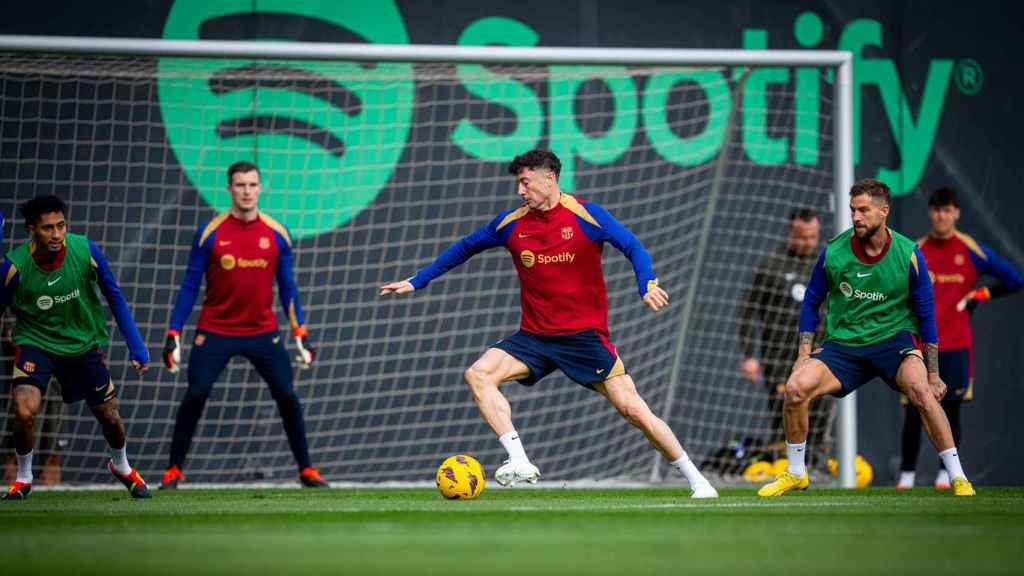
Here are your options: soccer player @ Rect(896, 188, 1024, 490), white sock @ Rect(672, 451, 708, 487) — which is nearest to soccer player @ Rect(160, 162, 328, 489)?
white sock @ Rect(672, 451, 708, 487)

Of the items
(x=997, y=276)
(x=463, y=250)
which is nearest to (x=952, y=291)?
(x=997, y=276)

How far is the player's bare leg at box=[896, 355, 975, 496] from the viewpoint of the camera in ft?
26.5

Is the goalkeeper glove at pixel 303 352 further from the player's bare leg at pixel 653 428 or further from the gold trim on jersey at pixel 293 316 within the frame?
the player's bare leg at pixel 653 428

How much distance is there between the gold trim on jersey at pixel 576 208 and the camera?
819cm

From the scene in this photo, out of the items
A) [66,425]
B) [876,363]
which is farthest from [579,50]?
[66,425]

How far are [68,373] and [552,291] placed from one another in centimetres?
277

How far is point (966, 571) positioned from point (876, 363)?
397 cm

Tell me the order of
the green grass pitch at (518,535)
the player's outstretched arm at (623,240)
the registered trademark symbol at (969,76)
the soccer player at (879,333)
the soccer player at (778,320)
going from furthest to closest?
the registered trademark symbol at (969,76) < the soccer player at (778,320) < the soccer player at (879,333) < the player's outstretched arm at (623,240) < the green grass pitch at (518,535)

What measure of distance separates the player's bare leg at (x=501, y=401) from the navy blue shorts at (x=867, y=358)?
1.72 meters

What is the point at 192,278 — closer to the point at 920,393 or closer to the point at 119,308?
the point at 119,308

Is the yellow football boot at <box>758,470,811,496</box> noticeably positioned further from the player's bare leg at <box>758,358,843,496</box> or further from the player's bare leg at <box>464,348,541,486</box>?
the player's bare leg at <box>464,348,541,486</box>

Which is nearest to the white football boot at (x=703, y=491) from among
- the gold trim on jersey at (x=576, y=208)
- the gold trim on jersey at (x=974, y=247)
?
the gold trim on jersey at (x=576, y=208)

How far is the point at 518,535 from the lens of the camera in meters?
5.45

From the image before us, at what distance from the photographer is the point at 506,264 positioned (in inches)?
467
